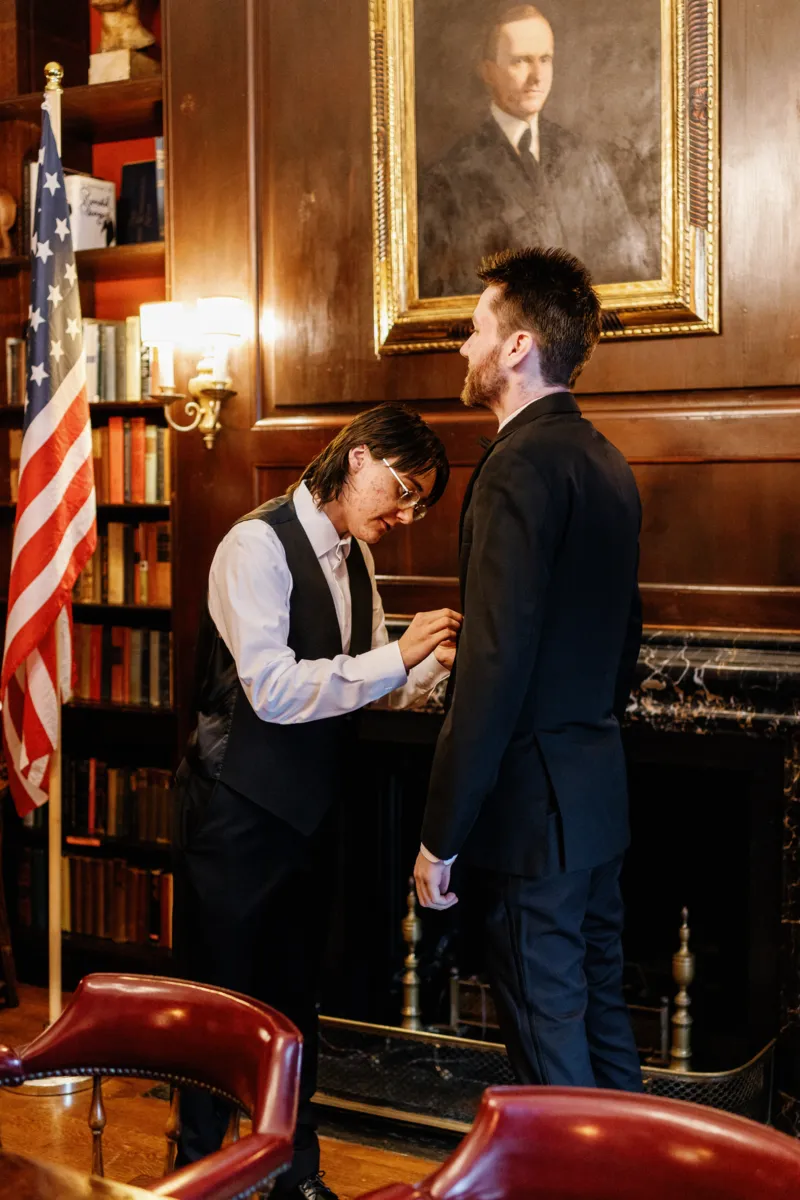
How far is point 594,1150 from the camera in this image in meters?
1.36

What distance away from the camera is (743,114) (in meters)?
3.05

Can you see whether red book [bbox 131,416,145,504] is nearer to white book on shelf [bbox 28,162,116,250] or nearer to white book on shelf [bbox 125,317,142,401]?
white book on shelf [bbox 125,317,142,401]

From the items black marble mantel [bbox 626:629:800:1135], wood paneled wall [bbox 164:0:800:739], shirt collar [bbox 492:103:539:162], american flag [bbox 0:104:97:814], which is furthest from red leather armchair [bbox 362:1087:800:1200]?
shirt collar [bbox 492:103:539:162]

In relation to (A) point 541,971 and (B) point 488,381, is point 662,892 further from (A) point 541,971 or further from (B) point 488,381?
(B) point 488,381

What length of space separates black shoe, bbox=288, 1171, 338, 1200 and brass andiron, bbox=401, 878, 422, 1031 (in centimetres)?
74

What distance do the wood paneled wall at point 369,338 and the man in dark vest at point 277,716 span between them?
92 centimetres

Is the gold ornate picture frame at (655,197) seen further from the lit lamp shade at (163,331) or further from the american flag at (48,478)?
the american flag at (48,478)

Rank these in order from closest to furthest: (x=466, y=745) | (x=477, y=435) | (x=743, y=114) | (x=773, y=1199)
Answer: (x=773, y=1199) < (x=466, y=745) < (x=743, y=114) < (x=477, y=435)

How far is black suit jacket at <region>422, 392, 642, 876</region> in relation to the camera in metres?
2.05

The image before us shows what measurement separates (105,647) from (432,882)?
2.29 m

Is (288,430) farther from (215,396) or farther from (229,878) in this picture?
(229,878)

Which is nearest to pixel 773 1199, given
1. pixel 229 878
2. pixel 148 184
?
pixel 229 878

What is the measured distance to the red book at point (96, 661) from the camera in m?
4.19

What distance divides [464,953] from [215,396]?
1.78 m
